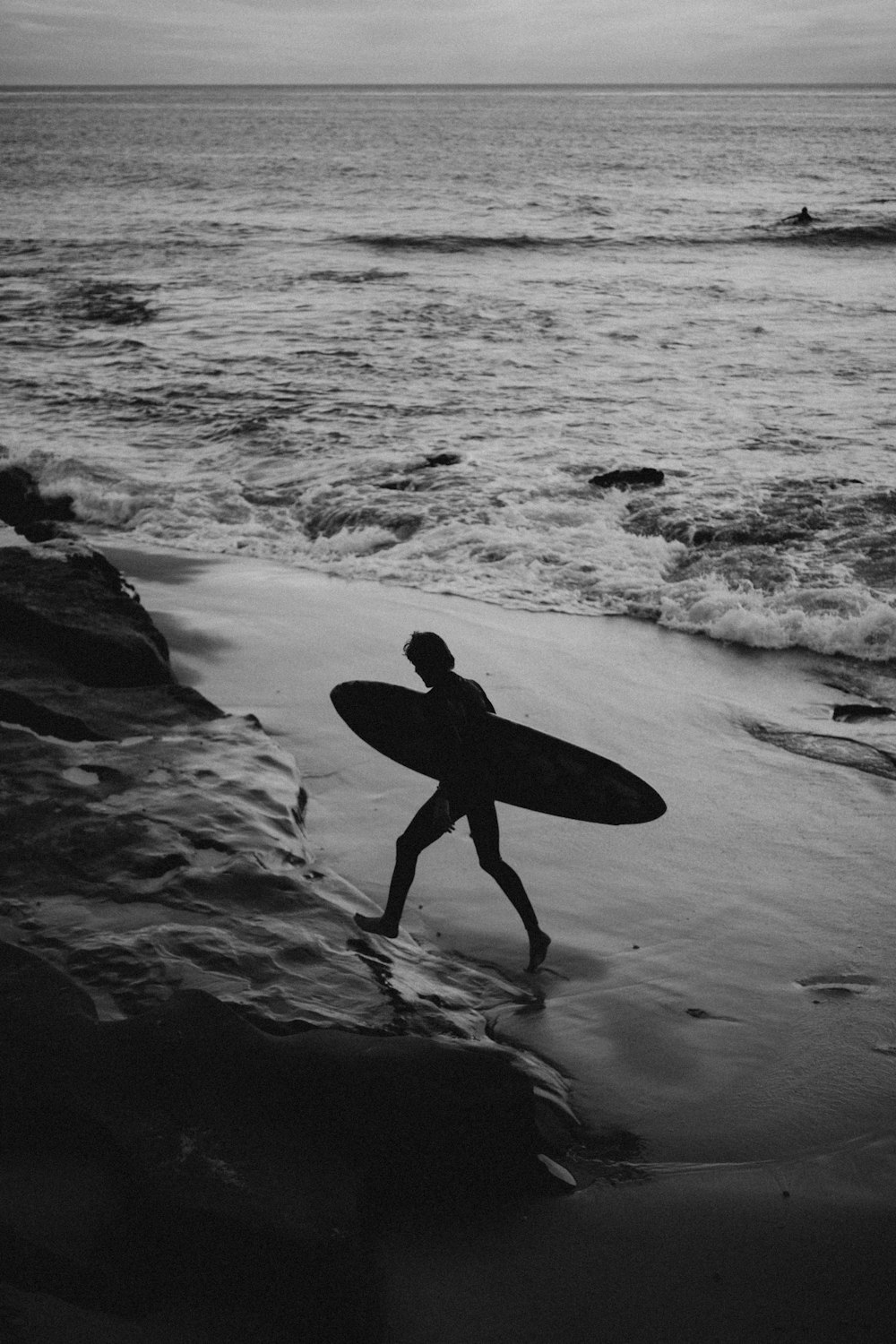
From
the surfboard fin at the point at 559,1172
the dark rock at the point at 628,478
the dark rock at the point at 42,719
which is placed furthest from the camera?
the dark rock at the point at 628,478

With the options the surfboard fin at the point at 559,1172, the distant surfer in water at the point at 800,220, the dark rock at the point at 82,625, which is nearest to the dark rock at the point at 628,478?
the dark rock at the point at 82,625

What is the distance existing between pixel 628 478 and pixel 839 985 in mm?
8849

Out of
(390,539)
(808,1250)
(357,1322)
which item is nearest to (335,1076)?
(357,1322)

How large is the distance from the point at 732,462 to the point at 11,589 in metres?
9.37

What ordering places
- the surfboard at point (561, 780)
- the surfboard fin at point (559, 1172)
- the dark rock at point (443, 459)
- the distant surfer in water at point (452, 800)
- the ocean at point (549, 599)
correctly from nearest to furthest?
the surfboard fin at point (559, 1172) < the ocean at point (549, 599) < the distant surfer in water at point (452, 800) < the surfboard at point (561, 780) < the dark rock at point (443, 459)

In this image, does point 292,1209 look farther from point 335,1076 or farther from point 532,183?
point 532,183

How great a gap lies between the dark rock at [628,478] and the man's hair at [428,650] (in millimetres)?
8303

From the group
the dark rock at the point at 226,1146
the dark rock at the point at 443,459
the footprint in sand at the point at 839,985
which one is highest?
the dark rock at the point at 443,459

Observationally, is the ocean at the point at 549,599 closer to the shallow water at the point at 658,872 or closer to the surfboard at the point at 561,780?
the shallow water at the point at 658,872

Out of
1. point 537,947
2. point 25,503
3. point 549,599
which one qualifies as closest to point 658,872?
point 537,947

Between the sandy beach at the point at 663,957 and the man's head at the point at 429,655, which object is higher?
the man's head at the point at 429,655

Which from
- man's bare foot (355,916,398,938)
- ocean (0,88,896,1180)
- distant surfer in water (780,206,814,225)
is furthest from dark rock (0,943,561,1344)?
distant surfer in water (780,206,814,225)

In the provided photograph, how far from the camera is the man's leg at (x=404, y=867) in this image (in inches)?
173

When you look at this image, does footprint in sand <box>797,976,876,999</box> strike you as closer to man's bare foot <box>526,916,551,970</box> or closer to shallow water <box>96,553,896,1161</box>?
shallow water <box>96,553,896,1161</box>
